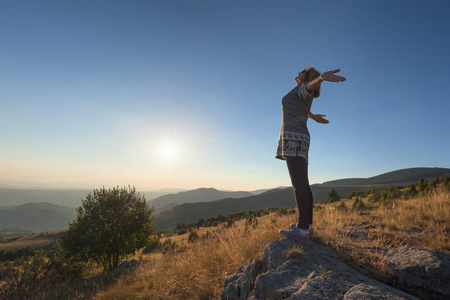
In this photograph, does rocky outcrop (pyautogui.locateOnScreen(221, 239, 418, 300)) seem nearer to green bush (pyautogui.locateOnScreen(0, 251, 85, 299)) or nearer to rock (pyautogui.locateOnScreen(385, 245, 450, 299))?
rock (pyautogui.locateOnScreen(385, 245, 450, 299))

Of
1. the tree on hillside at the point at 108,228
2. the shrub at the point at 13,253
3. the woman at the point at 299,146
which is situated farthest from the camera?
the shrub at the point at 13,253

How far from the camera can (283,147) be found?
2801 millimetres

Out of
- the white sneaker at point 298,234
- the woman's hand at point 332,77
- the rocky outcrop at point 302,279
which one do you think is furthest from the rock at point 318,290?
the woman's hand at point 332,77

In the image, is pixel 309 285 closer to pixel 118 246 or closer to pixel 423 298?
pixel 423 298

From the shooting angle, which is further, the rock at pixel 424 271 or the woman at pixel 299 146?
the woman at pixel 299 146

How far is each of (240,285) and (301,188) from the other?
4.99ft

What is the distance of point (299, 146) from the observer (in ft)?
9.20

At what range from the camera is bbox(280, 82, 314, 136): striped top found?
9.45 ft

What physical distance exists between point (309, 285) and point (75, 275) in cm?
1965

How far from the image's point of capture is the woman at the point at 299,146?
8.98 feet

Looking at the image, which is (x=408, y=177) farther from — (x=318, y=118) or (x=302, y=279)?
(x=302, y=279)

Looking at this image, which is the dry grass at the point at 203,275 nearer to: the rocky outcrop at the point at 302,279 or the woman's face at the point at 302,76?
the rocky outcrop at the point at 302,279

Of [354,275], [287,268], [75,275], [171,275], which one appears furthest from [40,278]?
[354,275]

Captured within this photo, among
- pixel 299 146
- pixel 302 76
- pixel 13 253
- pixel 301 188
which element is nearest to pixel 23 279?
pixel 301 188
